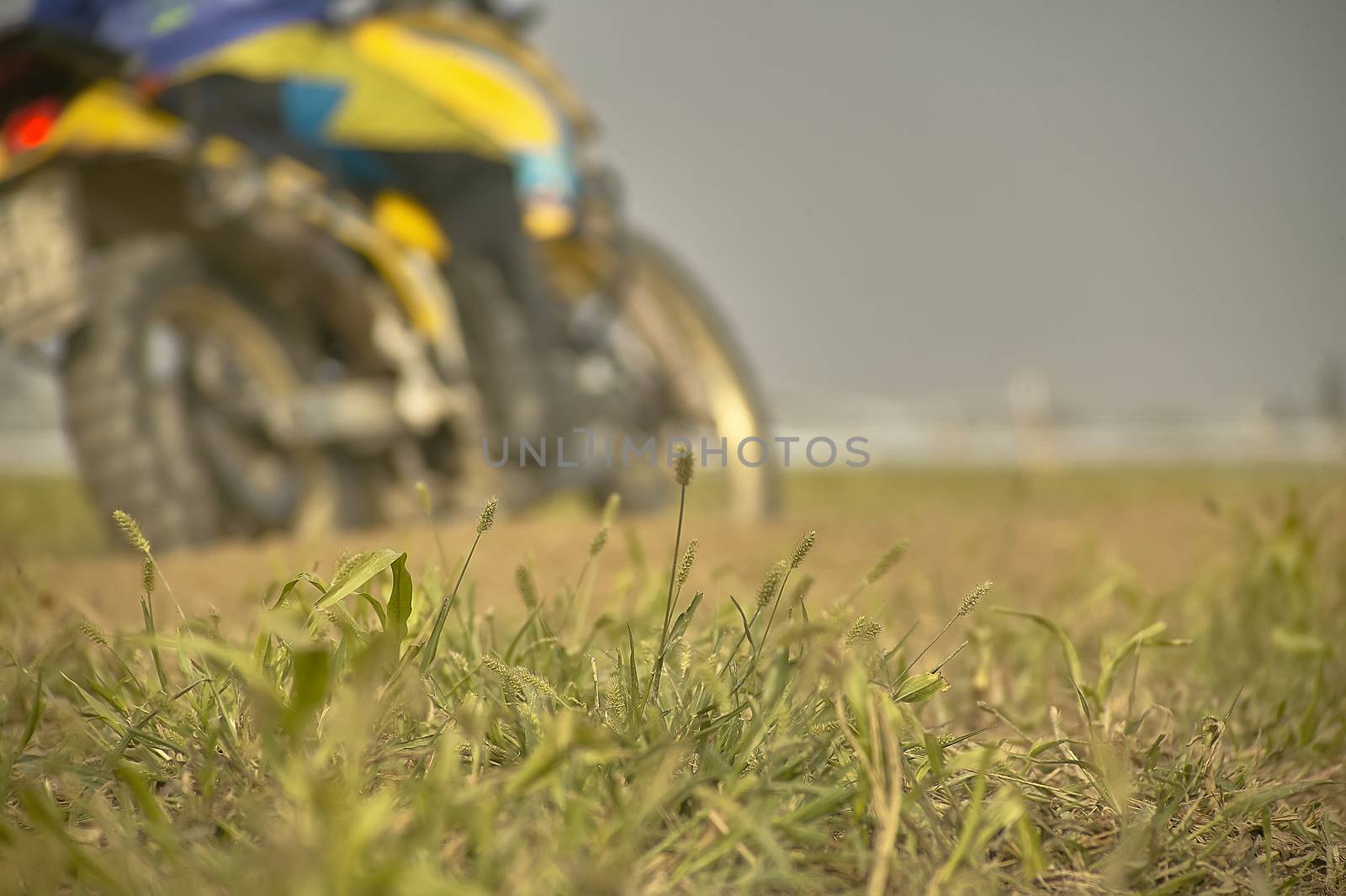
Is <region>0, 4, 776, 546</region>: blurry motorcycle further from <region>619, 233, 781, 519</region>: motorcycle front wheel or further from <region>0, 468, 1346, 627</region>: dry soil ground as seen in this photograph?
<region>0, 468, 1346, 627</region>: dry soil ground

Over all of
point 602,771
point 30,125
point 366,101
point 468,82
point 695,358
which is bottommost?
point 602,771

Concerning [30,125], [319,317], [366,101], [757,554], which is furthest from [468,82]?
[757,554]

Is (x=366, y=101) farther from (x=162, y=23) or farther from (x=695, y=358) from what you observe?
(x=695, y=358)

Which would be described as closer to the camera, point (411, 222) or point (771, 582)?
point (771, 582)

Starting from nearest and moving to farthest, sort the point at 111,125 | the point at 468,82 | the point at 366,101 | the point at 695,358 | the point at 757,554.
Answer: the point at 757,554 → the point at 111,125 → the point at 366,101 → the point at 468,82 → the point at 695,358

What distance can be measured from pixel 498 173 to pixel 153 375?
1.24 meters

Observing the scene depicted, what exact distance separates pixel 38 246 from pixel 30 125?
256 millimetres

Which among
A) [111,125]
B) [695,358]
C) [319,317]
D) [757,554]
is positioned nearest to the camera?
[757,554]

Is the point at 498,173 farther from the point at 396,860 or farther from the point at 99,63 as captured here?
the point at 396,860

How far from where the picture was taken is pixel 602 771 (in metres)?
0.66

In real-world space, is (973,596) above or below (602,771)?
above

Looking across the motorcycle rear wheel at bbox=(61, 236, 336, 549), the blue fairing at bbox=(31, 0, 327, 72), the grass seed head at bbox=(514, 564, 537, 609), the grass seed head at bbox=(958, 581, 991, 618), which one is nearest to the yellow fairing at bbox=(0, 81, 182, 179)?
the blue fairing at bbox=(31, 0, 327, 72)

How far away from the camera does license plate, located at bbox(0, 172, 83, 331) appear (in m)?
2.07

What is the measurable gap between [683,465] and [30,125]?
2095 millimetres
